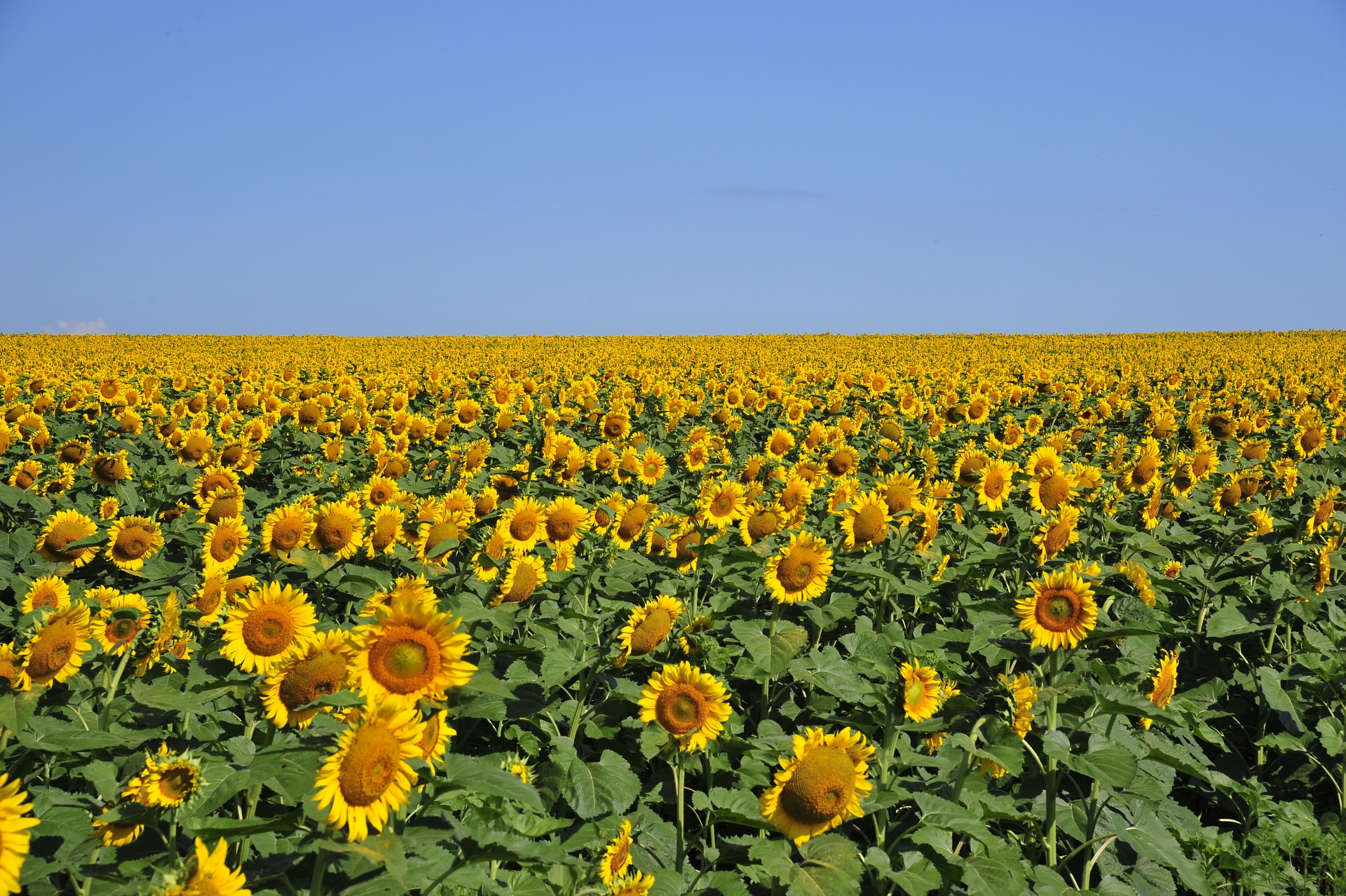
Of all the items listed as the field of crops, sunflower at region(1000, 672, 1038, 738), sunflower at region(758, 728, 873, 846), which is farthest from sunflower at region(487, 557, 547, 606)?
sunflower at region(1000, 672, 1038, 738)

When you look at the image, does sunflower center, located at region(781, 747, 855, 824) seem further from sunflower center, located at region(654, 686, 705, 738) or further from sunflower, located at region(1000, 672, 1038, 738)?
sunflower, located at region(1000, 672, 1038, 738)

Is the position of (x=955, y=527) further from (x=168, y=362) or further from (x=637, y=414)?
(x=168, y=362)

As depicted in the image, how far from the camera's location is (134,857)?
114 inches

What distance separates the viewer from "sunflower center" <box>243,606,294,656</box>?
351cm

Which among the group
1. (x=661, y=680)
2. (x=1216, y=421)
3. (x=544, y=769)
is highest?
(x=1216, y=421)

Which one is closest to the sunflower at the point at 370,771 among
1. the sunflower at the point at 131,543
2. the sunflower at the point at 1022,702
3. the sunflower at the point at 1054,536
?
the sunflower at the point at 1022,702

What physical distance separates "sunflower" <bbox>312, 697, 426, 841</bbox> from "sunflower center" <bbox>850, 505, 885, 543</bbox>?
3716 millimetres

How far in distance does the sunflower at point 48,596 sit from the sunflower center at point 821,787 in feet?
11.6

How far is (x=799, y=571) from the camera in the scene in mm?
4848

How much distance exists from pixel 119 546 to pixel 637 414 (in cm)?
880

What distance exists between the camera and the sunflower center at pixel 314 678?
2842 millimetres

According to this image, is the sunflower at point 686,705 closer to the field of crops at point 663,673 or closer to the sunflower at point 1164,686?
the field of crops at point 663,673

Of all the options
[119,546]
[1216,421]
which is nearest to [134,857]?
[119,546]

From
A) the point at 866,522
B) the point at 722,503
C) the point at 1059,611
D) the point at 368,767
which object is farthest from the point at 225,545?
the point at 1059,611
